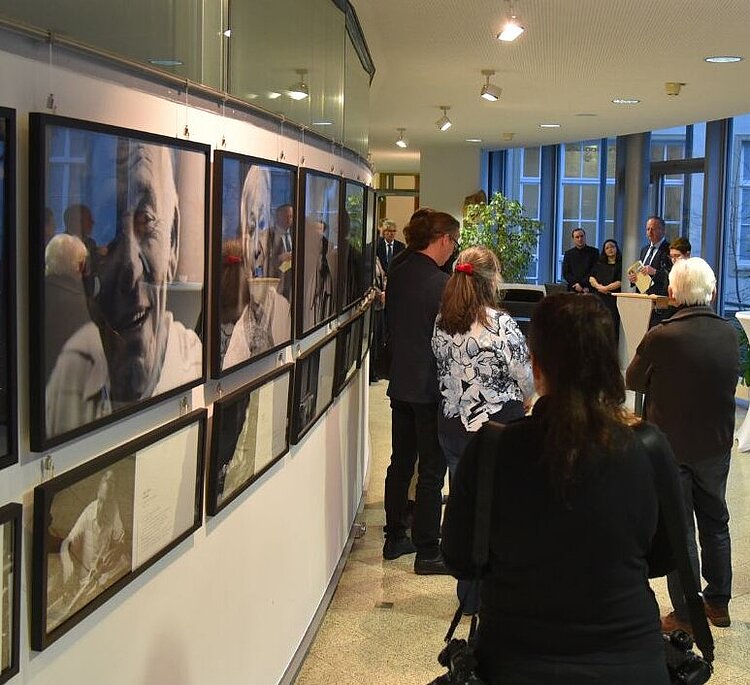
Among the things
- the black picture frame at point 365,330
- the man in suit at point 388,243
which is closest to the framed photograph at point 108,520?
the black picture frame at point 365,330

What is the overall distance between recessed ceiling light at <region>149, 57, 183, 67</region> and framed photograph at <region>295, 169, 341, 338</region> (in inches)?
45.3

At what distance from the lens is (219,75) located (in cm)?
255

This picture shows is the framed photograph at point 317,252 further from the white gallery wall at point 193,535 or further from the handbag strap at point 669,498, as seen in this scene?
the handbag strap at point 669,498

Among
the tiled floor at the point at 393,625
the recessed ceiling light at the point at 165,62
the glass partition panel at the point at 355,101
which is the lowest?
the tiled floor at the point at 393,625

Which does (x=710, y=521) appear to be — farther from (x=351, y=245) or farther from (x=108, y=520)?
(x=108, y=520)

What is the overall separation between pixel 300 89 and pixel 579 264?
1001 centimetres

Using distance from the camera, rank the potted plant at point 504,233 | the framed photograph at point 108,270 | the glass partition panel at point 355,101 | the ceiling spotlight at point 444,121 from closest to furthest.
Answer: the framed photograph at point 108,270 → the glass partition panel at point 355,101 → the ceiling spotlight at point 444,121 → the potted plant at point 504,233

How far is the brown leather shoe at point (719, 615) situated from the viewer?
14.2 feet

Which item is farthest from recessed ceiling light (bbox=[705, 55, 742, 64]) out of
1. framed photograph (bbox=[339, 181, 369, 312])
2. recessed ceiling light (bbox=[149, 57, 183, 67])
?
recessed ceiling light (bbox=[149, 57, 183, 67])

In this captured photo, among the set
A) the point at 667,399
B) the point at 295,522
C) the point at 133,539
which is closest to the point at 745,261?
the point at 667,399

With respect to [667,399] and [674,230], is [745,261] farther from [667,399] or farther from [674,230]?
[667,399]

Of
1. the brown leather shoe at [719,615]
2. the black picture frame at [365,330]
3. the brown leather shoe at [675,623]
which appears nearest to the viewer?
the brown leather shoe at [675,623]

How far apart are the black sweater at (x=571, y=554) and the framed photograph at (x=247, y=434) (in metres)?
0.85

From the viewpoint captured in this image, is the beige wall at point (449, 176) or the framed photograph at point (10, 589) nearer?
the framed photograph at point (10, 589)
